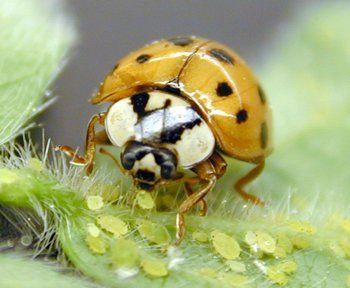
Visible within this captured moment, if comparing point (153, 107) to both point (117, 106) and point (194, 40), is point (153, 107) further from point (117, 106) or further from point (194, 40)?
point (194, 40)

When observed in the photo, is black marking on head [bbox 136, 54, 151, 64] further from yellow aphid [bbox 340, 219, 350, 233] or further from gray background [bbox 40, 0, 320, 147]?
gray background [bbox 40, 0, 320, 147]

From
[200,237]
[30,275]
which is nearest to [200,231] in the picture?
[200,237]

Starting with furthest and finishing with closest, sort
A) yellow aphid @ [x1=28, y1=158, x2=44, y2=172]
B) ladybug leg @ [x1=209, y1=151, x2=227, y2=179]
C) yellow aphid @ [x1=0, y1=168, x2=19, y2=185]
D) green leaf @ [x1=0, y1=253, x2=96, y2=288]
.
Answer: ladybug leg @ [x1=209, y1=151, x2=227, y2=179], yellow aphid @ [x1=28, y1=158, x2=44, y2=172], yellow aphid @ [x1=0, y1=168, x2=19, y2=185], green leaf @ [x1=0, y1=253, x2=96, y2=288]

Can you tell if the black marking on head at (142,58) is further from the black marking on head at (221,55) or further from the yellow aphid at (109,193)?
the yellow aphid at (109,193)

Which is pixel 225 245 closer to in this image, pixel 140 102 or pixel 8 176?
pixel 140 102

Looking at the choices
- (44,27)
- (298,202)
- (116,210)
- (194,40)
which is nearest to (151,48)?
(194,40)

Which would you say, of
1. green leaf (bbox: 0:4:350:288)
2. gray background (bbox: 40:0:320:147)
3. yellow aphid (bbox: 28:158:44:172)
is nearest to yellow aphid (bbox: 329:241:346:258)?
green leaf (bbox: 0:4:350:288)

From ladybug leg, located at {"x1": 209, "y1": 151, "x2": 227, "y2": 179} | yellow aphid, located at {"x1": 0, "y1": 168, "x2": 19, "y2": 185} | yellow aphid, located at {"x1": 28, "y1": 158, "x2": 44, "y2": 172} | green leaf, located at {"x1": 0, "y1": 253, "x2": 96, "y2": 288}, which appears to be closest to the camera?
green leaf, located at {"x1": 0, "y1": 253, "x2": 96, "y2": 288}
